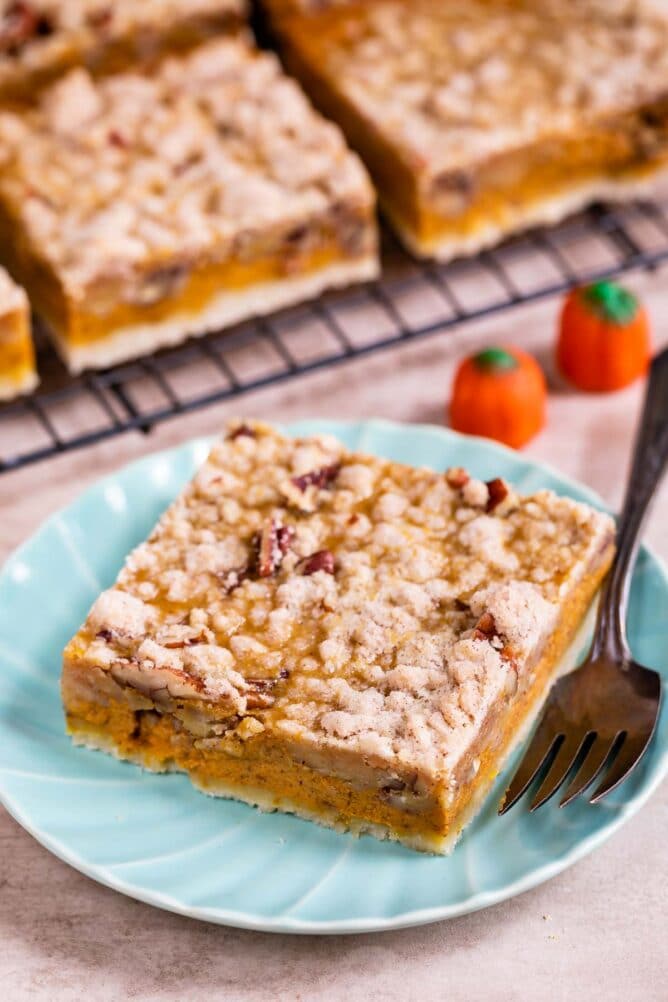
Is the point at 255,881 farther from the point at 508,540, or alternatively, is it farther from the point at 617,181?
the point at 617,181

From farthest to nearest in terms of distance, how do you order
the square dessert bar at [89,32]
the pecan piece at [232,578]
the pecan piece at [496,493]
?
1. the square dessert bar at [89,32]
2. the pecan piece at [496,493]
3. the pecan piece at [232,578]

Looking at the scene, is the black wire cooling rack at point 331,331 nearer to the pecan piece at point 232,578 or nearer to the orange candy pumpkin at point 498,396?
the orange candy pumpkin at point 498,396

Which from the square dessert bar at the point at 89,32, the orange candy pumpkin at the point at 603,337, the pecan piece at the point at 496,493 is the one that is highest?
the square dessert bar at the point at 89,32

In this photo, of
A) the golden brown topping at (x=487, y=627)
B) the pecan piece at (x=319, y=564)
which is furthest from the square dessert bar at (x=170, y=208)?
the golden brown topping at (x=487, y=627)

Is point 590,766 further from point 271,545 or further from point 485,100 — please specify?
point 485,100

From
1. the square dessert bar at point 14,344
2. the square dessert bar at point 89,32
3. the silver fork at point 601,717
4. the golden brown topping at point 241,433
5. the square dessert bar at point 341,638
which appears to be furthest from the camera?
the square dessert bar at point 89,32

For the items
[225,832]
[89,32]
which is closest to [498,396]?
[225,832]
